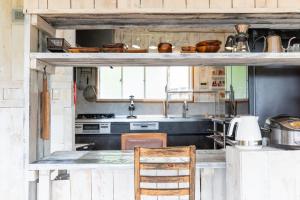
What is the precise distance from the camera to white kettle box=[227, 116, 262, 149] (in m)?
1.70

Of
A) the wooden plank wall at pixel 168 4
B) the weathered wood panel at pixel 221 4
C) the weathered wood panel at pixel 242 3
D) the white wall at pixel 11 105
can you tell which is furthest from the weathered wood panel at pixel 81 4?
the white wall at pixel 11 105

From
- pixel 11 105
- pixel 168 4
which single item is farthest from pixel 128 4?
pixel 11 105

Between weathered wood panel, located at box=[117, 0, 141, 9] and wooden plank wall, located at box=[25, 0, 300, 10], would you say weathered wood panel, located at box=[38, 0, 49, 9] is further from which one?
weathered wood panel, located at box=[117, 0, 141, 9]

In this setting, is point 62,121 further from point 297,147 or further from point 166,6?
point 297,147

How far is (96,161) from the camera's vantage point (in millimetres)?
1860

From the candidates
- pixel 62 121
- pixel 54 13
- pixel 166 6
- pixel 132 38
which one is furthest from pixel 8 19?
pixel 132 38

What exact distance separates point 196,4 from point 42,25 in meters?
0.97

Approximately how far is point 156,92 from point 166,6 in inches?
188

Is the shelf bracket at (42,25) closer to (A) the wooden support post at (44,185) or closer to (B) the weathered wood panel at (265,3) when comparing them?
(A) the wooden support post at (44,185)

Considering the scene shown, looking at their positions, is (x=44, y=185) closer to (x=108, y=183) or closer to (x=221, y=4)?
(x=108, y=183)

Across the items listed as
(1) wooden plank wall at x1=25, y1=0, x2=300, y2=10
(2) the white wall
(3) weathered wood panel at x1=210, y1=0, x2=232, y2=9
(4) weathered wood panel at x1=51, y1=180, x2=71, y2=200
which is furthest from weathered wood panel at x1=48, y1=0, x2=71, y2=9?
(2) the white wall

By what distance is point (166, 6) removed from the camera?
184 centimetres

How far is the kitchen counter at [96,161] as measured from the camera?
1776 mm

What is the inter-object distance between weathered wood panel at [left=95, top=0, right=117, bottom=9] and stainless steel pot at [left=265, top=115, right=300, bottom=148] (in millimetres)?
1173
